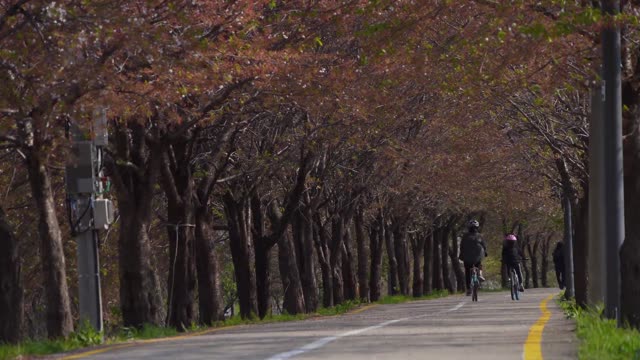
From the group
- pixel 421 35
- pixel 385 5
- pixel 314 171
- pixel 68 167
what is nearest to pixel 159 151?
pixel 68 167

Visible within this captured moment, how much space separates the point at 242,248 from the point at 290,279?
9.27ft

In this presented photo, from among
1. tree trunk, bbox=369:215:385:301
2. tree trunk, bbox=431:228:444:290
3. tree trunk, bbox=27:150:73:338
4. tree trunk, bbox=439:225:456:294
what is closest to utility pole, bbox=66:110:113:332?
tree trunk, bbox=27:150:73:338

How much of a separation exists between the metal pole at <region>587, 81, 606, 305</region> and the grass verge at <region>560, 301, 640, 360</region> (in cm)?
104

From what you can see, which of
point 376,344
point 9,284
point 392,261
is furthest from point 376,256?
point 376,344

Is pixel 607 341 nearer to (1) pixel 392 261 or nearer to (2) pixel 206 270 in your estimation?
(2) pixel 206 270

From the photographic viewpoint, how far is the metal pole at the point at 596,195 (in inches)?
734

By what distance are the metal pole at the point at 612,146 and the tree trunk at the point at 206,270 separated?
51.1 ft

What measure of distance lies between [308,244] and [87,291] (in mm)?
20657

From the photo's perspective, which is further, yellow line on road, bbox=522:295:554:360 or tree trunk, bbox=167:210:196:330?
tree trunk, bbox=167:210:196:330

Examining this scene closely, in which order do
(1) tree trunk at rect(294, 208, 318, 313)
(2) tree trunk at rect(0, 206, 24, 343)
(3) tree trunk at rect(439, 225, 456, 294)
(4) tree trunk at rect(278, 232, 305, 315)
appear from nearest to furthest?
1. (2) tree trunk at rect(0, 206, 24, 343)
2. (4) tree trunk at rect(278, 232, 305, 315)
3. (1) tree trunk at rect(294, 208, 318, 313)
4. (3) tree trunk at rect(439, 225, 456, 294)

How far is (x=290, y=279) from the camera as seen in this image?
126 ft

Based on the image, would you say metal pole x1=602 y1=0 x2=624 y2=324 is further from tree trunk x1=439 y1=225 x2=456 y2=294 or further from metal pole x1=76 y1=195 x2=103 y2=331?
tree trunk x1=439 y1=225 x2=456 y2=294

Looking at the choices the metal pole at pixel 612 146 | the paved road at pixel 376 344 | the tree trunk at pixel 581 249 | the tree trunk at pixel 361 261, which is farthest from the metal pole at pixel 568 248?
the metal pole at pixel 612 146

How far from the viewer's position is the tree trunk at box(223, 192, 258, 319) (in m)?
35.5
